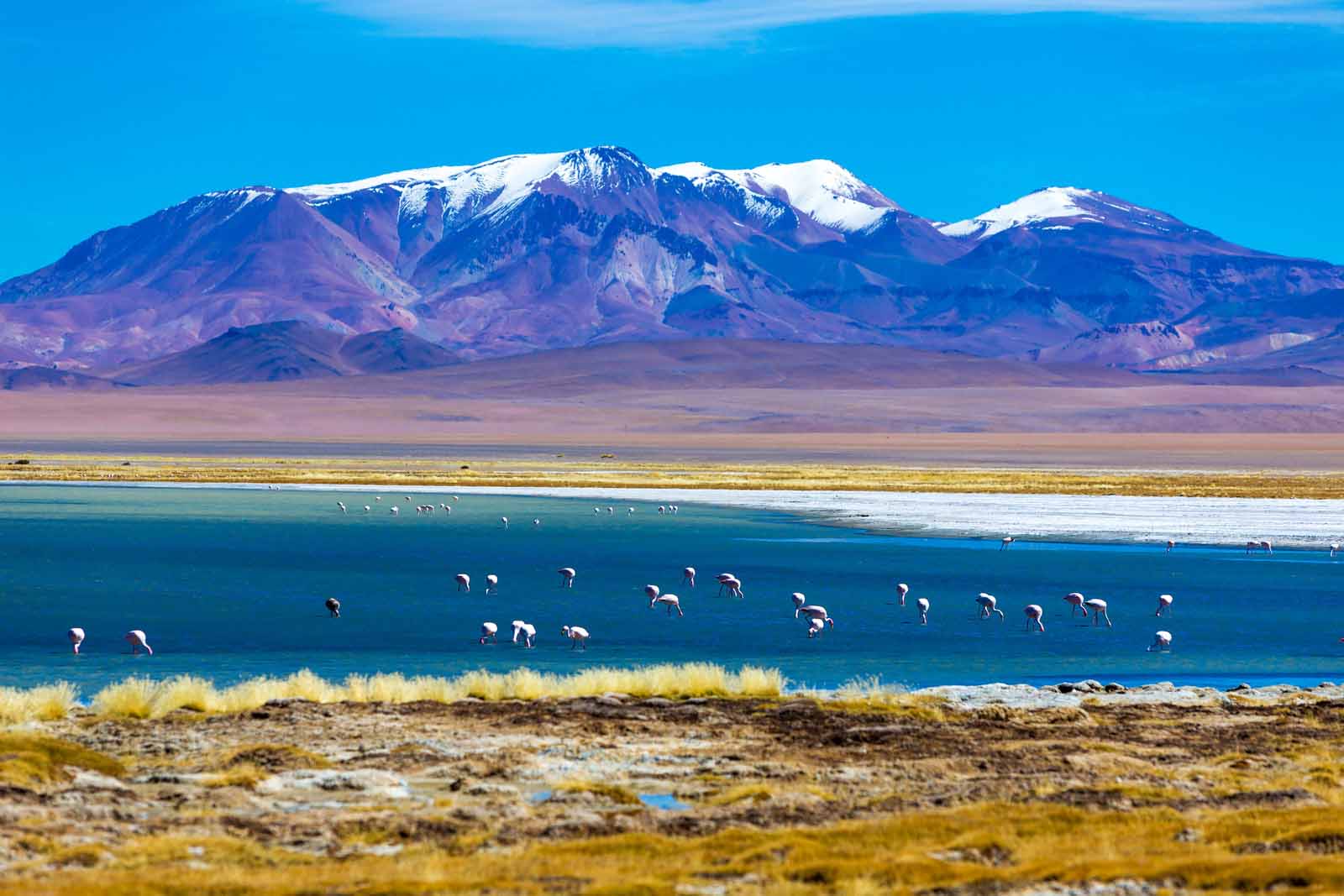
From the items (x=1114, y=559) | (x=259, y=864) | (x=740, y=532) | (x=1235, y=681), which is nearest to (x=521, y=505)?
(x=740, y=532)

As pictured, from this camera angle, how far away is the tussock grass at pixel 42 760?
43.8 feet

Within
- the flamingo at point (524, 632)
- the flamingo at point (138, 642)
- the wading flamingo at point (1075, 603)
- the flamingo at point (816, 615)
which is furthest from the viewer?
the wading flamingo at point (1075, 603)

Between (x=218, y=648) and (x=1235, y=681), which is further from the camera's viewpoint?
(x=218, y=648)

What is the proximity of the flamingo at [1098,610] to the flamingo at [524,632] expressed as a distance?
28.3 ft

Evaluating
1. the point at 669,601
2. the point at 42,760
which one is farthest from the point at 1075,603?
the point at 42,760

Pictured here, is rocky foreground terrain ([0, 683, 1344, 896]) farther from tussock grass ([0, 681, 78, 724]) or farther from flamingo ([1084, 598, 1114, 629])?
flamingo ([1084, 598, 1114, 629])

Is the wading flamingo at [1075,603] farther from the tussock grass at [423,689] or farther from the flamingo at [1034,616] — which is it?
the tussock grass at [423,689]

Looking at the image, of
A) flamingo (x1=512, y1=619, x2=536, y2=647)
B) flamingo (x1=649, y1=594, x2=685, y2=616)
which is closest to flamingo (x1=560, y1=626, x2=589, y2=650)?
flamingo (x1=512, y1=619, x2=536, y2=647)

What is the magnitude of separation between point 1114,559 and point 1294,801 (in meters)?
26.0

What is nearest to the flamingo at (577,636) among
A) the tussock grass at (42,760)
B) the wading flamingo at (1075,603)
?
the wading flamingo at (1075,603)

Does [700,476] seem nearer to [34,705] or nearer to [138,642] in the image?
[138,642]

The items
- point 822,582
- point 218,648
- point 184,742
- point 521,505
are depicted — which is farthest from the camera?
point 521,505

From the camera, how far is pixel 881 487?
230 feet

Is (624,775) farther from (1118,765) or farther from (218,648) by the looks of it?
(218,648)
